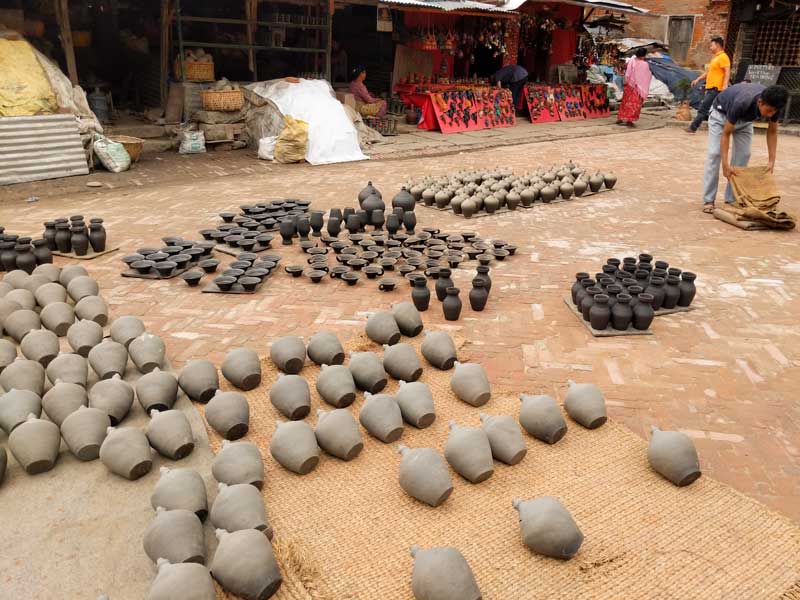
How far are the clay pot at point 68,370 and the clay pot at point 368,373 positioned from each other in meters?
1.49

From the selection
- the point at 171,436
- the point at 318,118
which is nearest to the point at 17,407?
the point at 171,436

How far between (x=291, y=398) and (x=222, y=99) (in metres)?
9.04

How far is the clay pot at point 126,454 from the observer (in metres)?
2.71

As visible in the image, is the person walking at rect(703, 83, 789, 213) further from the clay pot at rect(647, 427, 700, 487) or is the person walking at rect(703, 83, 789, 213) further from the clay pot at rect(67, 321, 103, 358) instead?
the clay pot at rect(67, 321, 103, 358)

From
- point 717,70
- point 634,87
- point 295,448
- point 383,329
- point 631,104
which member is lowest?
point 295,448

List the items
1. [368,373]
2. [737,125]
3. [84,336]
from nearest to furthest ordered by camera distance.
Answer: [368,373] → [84,336] → [737,125]

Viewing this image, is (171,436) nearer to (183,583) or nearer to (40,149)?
(183,583)

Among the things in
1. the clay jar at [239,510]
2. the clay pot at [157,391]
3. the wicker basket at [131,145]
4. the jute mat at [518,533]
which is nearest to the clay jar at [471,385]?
the jute mat at [518,533]

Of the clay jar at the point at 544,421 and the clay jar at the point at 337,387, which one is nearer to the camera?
the clay jar at the point at 544,421

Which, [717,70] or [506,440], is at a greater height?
[717,70]

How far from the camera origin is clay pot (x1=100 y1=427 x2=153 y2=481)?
8.89 feet

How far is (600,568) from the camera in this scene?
229 centimetres

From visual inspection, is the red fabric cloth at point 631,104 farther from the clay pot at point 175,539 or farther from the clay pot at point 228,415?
the clay pot at point 175,539

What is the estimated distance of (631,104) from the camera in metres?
14.8
